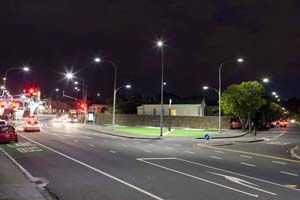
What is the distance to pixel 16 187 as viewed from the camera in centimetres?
1277

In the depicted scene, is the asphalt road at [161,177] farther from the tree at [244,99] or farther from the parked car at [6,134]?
the tree at [244,99]

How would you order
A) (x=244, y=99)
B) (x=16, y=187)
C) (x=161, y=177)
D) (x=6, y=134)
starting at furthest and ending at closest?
(x=244, y=99) < (x=6, y=134) < (x=161, y=177) < (x=16, y=187)

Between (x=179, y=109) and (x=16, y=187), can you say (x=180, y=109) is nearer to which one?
(x=179, y=109)

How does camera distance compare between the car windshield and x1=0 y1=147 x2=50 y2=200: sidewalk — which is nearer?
x1=0 y1=147 x2=50 y2=200: sidewalk

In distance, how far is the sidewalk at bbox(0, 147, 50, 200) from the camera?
36.8 ft

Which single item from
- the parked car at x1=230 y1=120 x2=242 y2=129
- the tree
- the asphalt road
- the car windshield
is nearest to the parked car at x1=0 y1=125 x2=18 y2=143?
the car windshield

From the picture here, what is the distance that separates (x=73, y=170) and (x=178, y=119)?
5779cm

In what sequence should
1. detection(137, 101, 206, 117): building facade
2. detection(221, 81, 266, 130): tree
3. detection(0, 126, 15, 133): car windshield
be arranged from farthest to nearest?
detection(137, 101, 206, 117): building facade
detection(221, 81, 266, 130): tree
detection(0, 126, 15, 133): car windshield

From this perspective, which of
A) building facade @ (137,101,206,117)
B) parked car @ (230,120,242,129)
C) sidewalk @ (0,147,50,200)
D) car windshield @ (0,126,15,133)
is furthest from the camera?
building facade @ (137,101,206,117)

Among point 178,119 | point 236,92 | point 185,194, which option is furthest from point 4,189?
point 178,119

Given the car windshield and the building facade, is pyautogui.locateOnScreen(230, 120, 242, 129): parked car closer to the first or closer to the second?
the building facade

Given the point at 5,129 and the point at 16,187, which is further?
the point at 5,129

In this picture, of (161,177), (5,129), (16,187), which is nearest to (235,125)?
(5,129)

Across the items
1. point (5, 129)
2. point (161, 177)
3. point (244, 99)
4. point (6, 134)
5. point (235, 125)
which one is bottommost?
point (161, 177)
